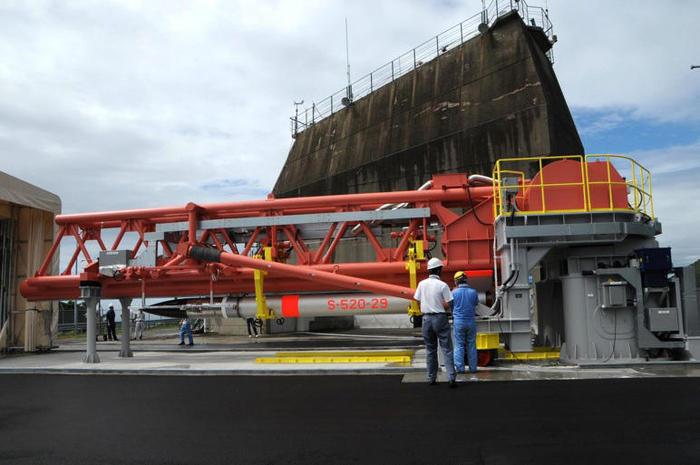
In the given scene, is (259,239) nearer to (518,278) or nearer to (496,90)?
(518,278)

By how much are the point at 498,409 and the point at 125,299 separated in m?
10.7

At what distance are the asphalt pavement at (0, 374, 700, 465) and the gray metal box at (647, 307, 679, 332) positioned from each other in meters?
1.83

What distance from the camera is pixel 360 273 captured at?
11523 mm

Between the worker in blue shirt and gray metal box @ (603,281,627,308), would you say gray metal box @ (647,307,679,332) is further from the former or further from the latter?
the worker in blue shirt

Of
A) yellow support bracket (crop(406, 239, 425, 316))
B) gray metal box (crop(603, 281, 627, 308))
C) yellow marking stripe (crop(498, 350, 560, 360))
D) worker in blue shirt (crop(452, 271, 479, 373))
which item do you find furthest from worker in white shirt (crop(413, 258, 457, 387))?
gray metal box (crop(603, 281, 627, 308))

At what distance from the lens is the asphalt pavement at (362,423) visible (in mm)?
4543

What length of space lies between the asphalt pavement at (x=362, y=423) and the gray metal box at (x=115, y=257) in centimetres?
470

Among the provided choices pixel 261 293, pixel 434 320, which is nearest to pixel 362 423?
pixel 434 320

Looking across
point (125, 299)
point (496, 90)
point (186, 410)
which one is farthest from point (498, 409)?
point (496, 90)

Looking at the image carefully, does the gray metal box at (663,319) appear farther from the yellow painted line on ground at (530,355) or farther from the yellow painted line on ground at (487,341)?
the yellow painted line on ground at (487,341)

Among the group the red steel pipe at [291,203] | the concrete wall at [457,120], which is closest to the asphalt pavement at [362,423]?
the red steel pipe at [291,203]

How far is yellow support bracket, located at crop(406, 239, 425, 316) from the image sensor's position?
36.6ft

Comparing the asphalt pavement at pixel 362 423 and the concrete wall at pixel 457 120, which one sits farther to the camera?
the concrete wall at pixel 457 120

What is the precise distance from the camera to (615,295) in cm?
944
